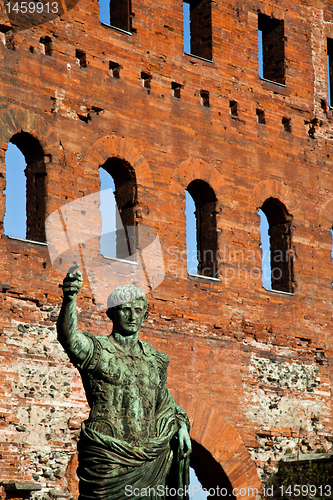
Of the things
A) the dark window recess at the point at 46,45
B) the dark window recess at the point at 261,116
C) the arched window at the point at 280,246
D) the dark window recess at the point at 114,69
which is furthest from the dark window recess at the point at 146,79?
the arched window at the point at 280,246

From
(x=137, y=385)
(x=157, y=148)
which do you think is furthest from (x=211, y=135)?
(x=137, y=385)

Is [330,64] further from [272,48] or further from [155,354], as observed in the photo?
[155,354]

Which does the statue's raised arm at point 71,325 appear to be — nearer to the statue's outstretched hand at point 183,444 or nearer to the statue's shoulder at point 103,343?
the statue's shoulder at point 103,343

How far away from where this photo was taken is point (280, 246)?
15.6 metres

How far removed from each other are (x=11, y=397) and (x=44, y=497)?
1.37 metres

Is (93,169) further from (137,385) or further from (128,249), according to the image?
(137,385)

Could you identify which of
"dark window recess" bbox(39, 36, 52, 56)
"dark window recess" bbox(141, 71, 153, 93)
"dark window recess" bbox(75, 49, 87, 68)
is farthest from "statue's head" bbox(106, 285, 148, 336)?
"dark window recess" bbox(141, 71, 153, 93)

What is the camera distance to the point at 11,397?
1134 centimetres

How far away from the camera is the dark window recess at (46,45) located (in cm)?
1283

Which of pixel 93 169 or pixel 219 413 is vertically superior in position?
pixel 93 169

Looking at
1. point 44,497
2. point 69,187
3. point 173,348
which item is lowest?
point 44,497

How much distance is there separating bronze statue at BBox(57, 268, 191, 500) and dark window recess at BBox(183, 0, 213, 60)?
969 cm

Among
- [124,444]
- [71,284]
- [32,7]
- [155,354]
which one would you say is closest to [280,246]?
[32,7]

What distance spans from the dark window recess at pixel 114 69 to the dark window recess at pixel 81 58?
50 centimetres
